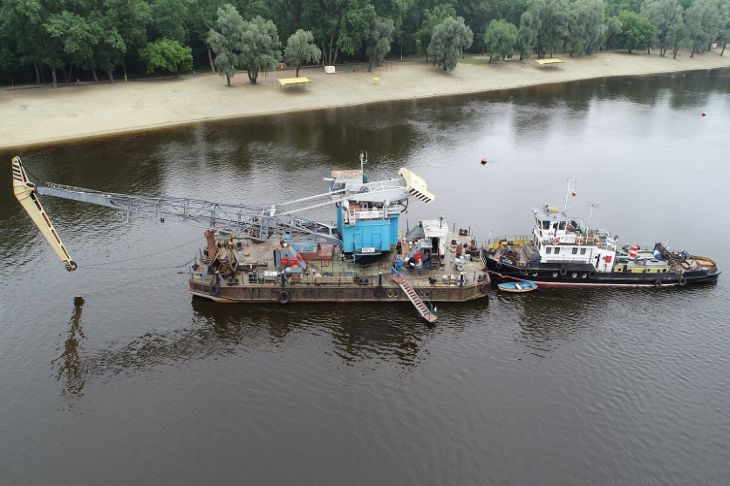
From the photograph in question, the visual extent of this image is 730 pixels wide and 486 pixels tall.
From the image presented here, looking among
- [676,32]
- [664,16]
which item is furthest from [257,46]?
[676,32]

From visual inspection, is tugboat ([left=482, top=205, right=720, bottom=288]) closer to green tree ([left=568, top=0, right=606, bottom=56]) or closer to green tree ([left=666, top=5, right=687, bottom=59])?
green tree ([left=568, top=0, right=606, bottom=56])

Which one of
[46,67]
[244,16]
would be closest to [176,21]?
[244,16]

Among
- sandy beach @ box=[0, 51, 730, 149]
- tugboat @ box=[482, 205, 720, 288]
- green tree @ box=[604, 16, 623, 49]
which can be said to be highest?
green tree @ box=[604, 16, 623, 49]

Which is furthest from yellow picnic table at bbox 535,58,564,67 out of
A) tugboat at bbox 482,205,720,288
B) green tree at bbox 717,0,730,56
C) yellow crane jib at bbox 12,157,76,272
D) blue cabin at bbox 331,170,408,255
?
yellow crane jib at bbox 12,157,76,272

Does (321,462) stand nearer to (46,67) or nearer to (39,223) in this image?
(39,223)

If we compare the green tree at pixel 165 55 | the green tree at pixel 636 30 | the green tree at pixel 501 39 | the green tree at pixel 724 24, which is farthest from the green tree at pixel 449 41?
the green tree at pixel 724 24

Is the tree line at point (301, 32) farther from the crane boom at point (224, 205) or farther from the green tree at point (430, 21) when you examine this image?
the crane boom at point (224, 205)

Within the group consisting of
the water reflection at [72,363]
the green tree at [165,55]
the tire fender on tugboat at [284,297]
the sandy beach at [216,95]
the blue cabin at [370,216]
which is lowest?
the water reflection at [72,363]
